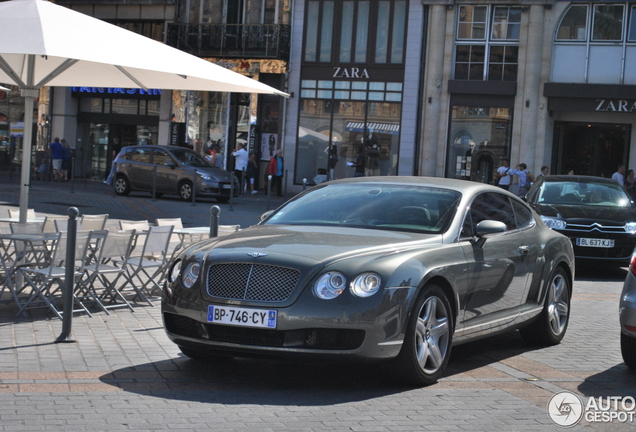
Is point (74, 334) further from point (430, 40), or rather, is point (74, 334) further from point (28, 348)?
point (430, 40)

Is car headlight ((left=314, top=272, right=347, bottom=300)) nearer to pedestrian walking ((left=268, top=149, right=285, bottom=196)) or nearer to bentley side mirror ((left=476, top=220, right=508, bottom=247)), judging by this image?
bentley side mirror ((left=476, top=220, right=508, bottom=247))

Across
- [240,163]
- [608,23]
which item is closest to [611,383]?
[240,163]

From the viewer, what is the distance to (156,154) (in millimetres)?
27922

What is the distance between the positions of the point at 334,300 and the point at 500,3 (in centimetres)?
2838

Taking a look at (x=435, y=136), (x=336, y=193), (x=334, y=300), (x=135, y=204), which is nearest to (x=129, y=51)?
(x=336, y=193)

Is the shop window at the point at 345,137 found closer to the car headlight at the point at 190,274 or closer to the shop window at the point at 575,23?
the shop window at the point at 575,23

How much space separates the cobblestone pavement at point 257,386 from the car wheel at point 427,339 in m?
0.13

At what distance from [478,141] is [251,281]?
91.5 ft

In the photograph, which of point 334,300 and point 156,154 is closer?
point 334,300

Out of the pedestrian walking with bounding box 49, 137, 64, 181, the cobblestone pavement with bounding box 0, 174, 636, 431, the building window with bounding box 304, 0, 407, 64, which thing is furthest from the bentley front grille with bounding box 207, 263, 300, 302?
the pedestrian walking with bounding box 49, 137, 64, 181

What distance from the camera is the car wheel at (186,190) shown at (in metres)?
27.1

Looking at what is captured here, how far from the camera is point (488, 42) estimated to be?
108ft

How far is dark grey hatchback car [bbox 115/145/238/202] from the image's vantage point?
2702cm

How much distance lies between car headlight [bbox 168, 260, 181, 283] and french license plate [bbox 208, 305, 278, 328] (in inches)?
20.0
